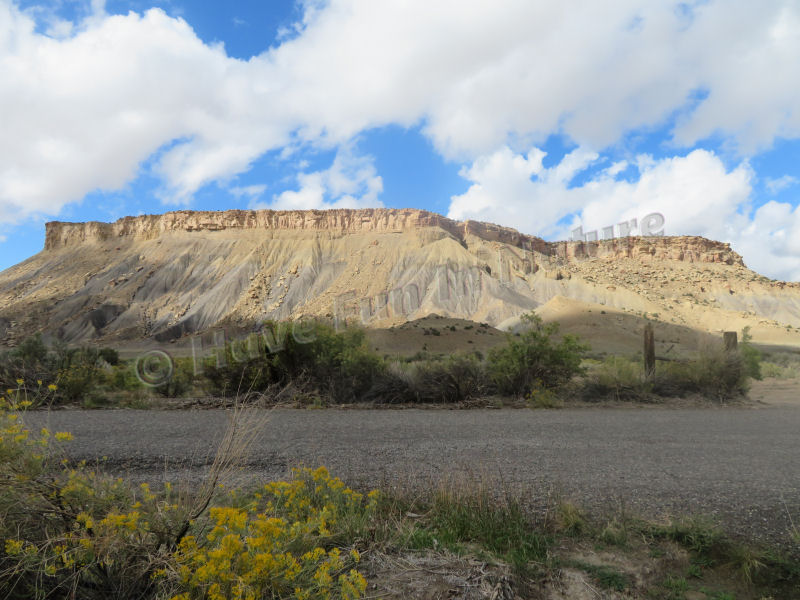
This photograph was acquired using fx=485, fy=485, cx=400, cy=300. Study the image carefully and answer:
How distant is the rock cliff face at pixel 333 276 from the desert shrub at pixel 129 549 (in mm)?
55642

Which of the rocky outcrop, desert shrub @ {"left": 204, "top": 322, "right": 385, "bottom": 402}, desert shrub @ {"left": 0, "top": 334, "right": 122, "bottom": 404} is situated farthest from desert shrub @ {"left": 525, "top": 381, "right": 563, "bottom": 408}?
the rocky outcrop

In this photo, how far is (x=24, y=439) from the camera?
9.64ft

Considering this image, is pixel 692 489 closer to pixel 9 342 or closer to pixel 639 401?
pixel 639 401

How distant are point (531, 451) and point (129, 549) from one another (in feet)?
18.2

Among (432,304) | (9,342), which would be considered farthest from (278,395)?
(9,342)

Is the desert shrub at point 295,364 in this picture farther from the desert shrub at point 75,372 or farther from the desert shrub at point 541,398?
the desert shrub at point 541,398

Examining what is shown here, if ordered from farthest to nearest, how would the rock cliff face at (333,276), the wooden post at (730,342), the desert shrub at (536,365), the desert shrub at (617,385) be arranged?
the rock cliff face at (333,276) < the wooden post at (730,342) < the desert shrub at (536,365) < the desert shrub at (617,385)

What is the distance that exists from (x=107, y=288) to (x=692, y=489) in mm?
86604

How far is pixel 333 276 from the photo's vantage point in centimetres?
7512

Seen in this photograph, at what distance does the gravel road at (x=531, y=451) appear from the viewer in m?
4.93

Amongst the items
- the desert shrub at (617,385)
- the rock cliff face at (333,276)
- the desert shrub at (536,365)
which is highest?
the rock cliff face at (333,276)

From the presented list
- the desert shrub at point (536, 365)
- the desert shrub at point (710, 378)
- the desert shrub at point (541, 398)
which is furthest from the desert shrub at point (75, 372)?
the desert shrub at point (710, 378)

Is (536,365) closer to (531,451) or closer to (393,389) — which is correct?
(393,389)

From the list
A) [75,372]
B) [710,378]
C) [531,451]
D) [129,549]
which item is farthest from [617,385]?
[75,372]
